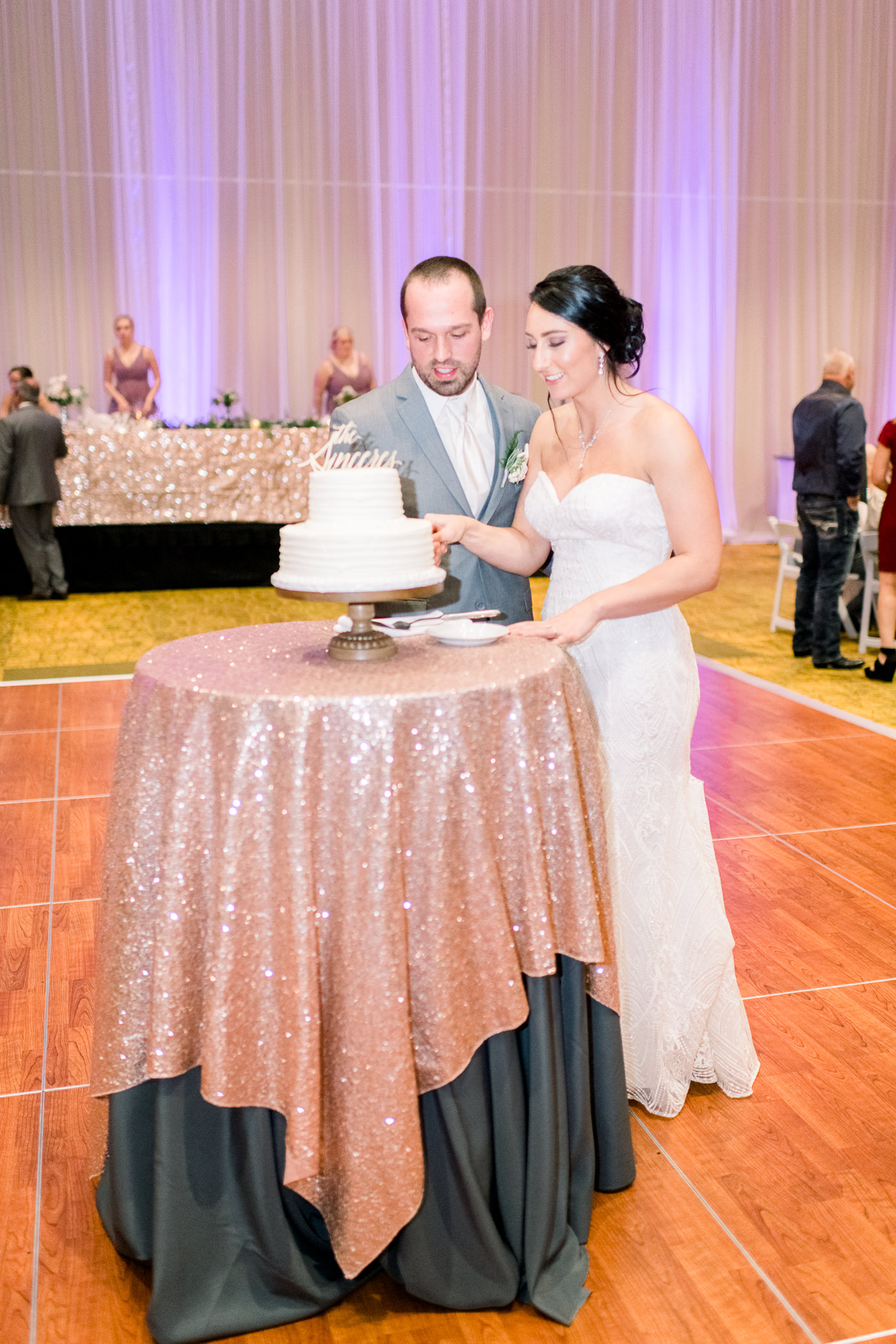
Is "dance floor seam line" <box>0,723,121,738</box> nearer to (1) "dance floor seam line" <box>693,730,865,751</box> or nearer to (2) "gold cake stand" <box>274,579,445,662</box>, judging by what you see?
(1) "dance floor seam line" <box>693,730,865,751</box>

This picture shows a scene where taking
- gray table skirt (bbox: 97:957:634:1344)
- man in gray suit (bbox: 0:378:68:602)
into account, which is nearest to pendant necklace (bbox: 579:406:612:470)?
gray table skirt (bbox: 97:957:634:1344)

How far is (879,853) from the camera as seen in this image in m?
4.08

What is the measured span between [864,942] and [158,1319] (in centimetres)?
217

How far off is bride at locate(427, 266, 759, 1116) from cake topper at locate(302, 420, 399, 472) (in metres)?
0.21

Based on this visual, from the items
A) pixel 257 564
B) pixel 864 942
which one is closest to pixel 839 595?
pixel 864 942

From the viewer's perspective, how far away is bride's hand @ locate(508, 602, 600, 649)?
2.31m

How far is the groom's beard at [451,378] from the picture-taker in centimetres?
276

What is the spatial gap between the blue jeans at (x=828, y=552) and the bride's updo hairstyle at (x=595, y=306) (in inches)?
187

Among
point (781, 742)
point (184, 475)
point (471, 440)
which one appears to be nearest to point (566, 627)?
point (471, 440)

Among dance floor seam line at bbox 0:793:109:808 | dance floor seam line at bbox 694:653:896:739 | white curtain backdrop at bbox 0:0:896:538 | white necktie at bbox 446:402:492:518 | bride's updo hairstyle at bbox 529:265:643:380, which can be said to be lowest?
dance floor seam line at bbox 0:793:109:808

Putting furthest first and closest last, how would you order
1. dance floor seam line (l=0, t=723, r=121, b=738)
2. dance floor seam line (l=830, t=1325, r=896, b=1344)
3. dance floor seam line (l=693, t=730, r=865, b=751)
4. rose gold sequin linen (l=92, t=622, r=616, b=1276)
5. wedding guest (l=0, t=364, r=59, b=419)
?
1. wedding guest (l=0, t=364, r=59, b=419)
2. dance floor seam line (l=0, t=723, r=121, b=738)
3. dance floor seam line (l=693, t=730, r=865, b=751)
4. dance floor seam line (l=830, t=1325, r=896, b=1344)
5. rose gold sequin linen (l=92, t=622, r=616, b=1276)

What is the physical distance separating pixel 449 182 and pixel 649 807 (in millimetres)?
11235

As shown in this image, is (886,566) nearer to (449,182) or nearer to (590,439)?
(590,439)

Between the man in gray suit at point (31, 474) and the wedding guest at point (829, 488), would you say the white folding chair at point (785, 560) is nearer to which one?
the wedding guest at point (829, 488)
